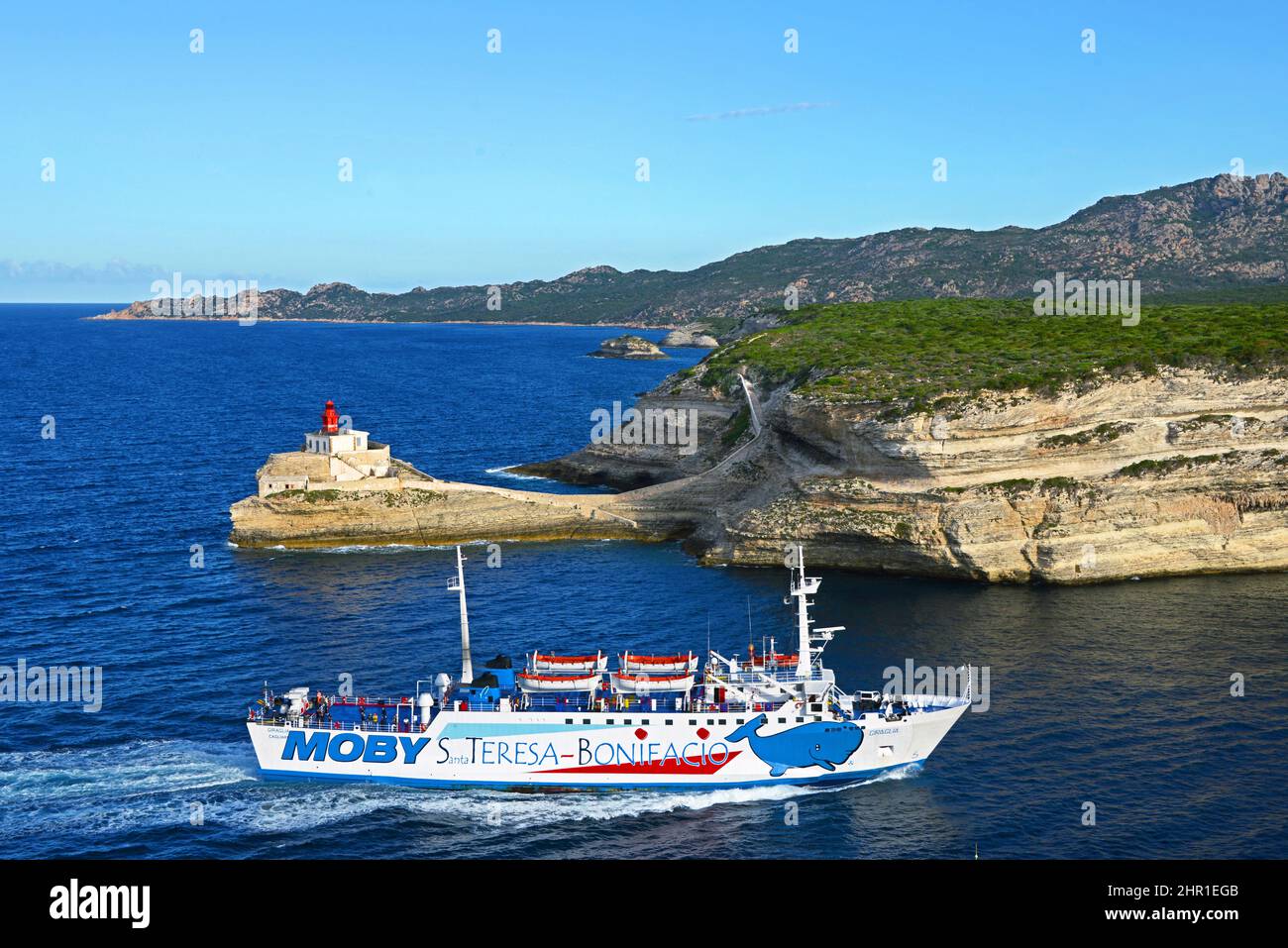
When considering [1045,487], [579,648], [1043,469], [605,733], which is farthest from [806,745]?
[1043,469]

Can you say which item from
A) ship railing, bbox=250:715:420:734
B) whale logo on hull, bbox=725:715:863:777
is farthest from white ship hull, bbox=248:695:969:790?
whale logo on hull, bbox=725:715:863:777

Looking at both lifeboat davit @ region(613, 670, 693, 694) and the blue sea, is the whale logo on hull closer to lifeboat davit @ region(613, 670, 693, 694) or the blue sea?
the blue sea

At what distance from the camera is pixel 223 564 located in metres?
81.2

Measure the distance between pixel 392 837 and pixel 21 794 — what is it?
15.0 metres

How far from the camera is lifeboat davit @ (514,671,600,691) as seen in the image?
49.9 metres

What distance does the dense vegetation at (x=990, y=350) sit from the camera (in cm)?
8156

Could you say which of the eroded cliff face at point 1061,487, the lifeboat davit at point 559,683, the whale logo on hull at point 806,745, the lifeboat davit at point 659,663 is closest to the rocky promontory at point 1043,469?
the eroded cliff face at point 1061,487

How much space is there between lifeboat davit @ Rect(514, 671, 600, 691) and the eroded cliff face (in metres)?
34.0

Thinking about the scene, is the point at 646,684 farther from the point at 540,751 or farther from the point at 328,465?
the point at 328,465

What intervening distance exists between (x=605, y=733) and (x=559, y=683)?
9.85 ft

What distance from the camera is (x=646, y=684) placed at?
165 feet

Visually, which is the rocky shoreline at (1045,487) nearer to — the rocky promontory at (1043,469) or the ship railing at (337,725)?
the rocky promontory at (1043,469)
